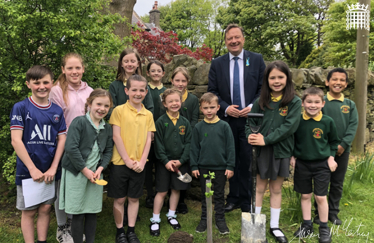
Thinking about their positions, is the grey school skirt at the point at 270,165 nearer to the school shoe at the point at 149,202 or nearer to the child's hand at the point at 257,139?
the child's hand at the point at 257,139

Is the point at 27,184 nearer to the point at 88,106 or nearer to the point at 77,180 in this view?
the point at 77,180

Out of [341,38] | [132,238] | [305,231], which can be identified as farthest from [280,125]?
[341,38]

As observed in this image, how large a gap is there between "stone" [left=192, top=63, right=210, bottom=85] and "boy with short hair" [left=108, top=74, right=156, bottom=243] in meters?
1.81

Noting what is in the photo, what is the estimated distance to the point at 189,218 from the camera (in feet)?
11.6

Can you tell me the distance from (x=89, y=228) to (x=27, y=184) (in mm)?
723

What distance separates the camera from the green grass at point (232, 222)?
3.05 m

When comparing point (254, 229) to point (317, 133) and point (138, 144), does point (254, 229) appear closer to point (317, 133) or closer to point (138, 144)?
point (317, 133)

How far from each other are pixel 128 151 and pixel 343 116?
2.63 m

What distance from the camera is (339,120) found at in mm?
3293

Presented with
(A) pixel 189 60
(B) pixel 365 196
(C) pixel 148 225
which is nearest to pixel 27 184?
(C) pixel 148 225

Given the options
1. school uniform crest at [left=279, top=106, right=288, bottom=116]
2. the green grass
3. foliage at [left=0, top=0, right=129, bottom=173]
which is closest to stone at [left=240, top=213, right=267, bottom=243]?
the green grass

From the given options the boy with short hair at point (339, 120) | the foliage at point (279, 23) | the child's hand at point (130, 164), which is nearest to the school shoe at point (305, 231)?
the boy with short hair at point (339, 120)

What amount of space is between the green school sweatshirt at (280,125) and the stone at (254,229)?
0.67 metres

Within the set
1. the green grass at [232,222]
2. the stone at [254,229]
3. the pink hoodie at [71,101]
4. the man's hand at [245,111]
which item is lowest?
the green grass at [232,222]
